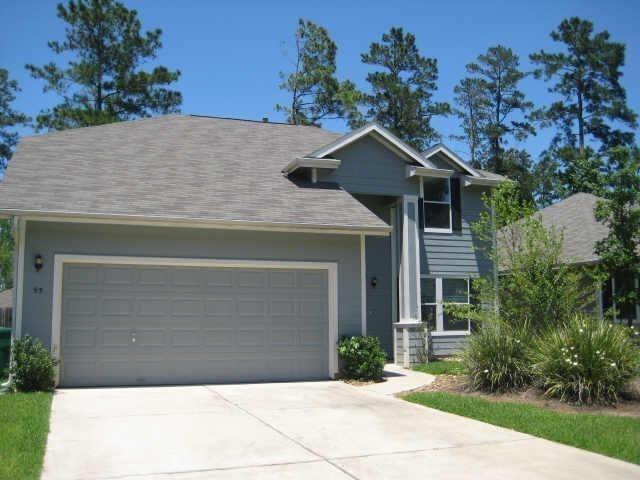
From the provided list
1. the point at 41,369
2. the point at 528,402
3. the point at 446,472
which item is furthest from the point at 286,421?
the point at 41,369

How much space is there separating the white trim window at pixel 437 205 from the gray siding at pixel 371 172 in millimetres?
739

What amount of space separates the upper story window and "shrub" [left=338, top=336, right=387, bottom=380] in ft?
17.8

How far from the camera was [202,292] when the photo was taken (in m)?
13.2

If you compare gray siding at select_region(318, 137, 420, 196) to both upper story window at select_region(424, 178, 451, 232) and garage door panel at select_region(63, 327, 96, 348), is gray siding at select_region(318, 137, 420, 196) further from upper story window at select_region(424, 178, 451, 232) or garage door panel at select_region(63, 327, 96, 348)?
garage door panel at select_region(63, 327, 96, 348)

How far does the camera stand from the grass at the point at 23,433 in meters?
6.49

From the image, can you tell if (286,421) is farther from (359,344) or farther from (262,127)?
(262,127)

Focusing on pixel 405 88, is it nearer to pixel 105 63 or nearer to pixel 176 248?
pixel 105 63

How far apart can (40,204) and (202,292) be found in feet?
11.3

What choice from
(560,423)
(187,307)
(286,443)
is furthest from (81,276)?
(560,423)

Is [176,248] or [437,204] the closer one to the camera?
[176,248]

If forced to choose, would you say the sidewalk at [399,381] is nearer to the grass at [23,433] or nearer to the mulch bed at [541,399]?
the mulch bed at [541,399]

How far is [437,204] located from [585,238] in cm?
541

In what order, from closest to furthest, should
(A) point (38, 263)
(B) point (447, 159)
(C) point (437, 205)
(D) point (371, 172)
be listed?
(A) point (38, 263)
(D) point (371, 172)
(C) point (437, 205)
(B) point (447, 159)

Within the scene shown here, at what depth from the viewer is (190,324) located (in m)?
13.0
